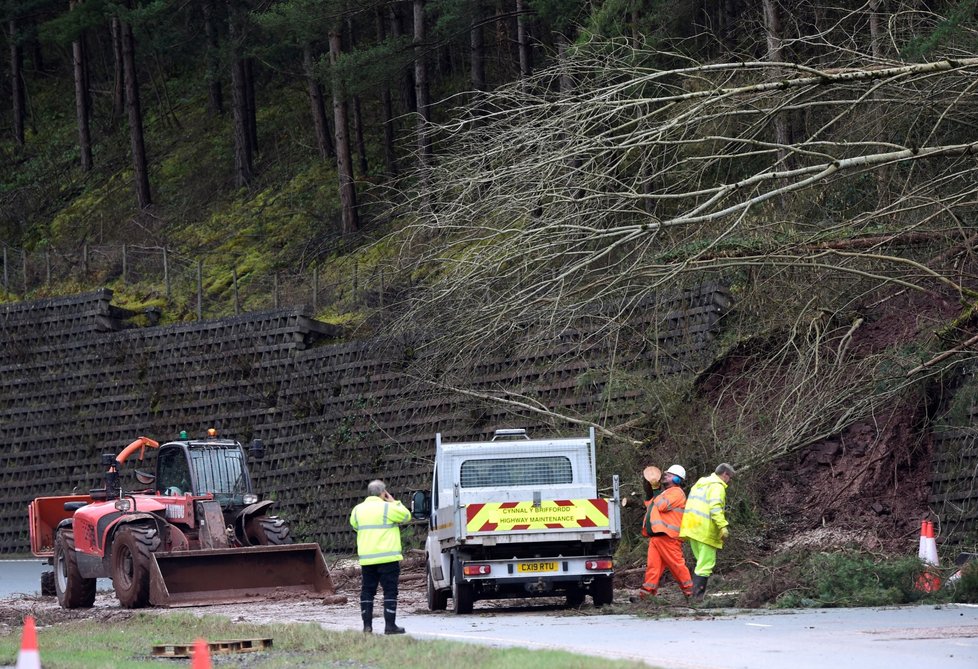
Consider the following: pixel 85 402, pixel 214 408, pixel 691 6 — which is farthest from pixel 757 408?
pixel 85 402

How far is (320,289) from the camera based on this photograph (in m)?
35.8

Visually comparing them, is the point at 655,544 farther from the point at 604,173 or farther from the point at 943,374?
the point at 943,374

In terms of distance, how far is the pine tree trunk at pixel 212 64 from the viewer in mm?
49344

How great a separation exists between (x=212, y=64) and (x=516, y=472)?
35.7 m

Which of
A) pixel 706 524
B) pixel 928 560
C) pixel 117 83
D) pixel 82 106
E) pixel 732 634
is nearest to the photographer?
pixel 732 634

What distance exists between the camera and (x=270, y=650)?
41.0 ft

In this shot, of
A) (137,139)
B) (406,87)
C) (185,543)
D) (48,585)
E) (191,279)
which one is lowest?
(48,585)

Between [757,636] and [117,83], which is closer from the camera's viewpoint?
[757,636]

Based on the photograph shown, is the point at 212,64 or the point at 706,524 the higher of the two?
the point at 212,64

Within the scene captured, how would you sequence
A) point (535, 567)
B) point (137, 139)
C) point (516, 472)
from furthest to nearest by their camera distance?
1. point (137, 139)
2. point (516, 472)
3. point (535, 567)

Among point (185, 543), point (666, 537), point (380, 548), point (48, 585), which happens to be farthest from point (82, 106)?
point (380, 548)

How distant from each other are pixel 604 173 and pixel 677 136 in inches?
72.1

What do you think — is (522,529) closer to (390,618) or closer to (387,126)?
(390,618)

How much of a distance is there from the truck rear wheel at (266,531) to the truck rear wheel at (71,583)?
231 centimetres
